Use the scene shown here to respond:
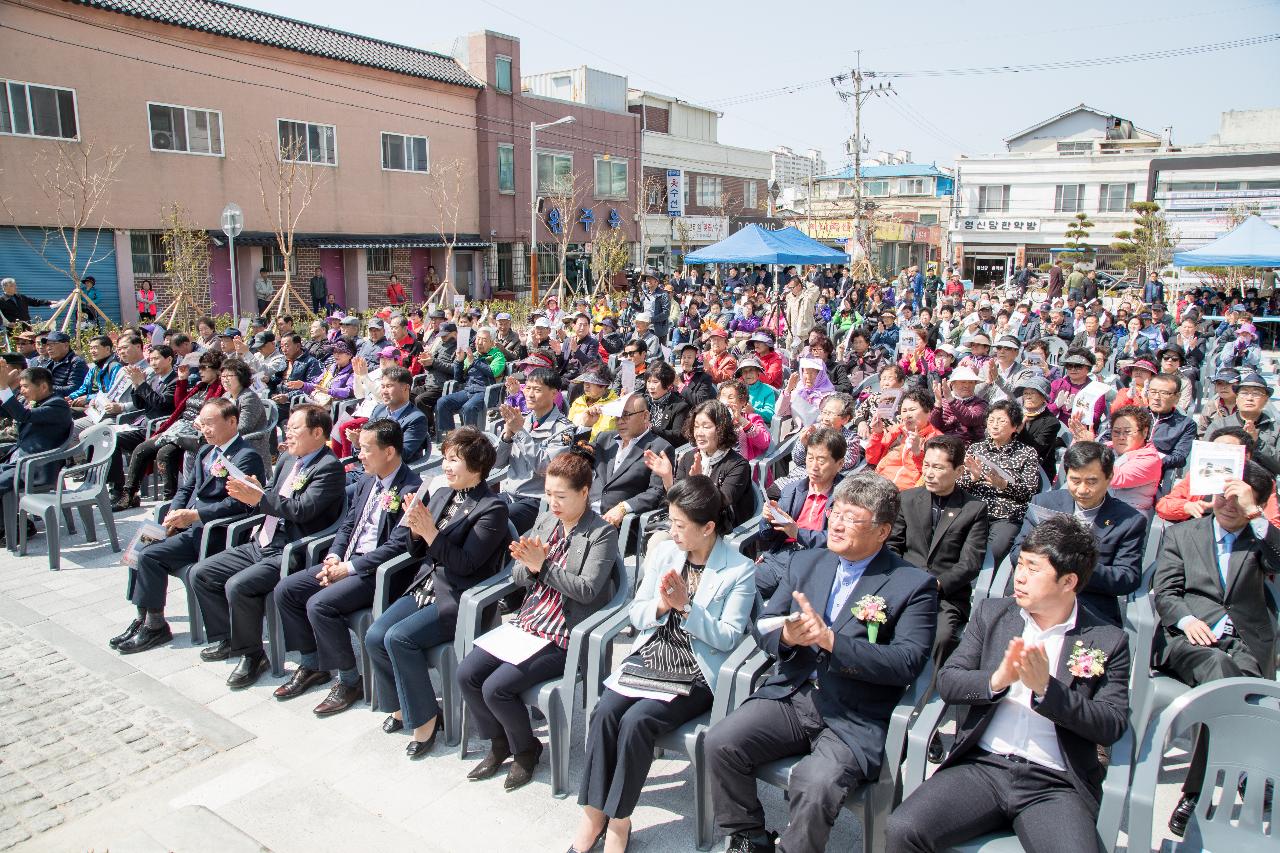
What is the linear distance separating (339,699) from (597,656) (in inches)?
63.8

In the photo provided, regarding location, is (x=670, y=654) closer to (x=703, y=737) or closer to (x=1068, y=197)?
(x=703, y=737)

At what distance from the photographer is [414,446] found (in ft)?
20.0

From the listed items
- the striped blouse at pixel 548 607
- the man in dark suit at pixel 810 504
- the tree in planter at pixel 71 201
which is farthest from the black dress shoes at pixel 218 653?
the tree in planter at pixel 71 201

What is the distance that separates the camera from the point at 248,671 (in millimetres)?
4629

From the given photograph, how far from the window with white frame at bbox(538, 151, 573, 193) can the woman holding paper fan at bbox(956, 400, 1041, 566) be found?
87.8ft

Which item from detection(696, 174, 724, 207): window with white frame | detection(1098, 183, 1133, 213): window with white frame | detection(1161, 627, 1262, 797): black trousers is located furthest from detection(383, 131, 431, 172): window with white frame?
detection(1098, 183, 1133, 213): window with white frame

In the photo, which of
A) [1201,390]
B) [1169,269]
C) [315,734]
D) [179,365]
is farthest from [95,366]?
[1169,269]

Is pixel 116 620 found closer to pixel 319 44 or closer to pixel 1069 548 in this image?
pixel 1069 548

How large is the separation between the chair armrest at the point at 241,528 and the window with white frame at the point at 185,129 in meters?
17.7

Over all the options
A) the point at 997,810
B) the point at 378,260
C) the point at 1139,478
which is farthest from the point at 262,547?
the point at 378,260

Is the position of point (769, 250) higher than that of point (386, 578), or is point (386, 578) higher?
point (769, 250)

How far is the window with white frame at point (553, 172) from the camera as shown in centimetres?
3003

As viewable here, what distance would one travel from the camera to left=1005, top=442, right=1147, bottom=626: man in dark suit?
3.62 meters

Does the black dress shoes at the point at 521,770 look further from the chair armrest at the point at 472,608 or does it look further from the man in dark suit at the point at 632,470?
the man in dark suit at the point at 632,470
